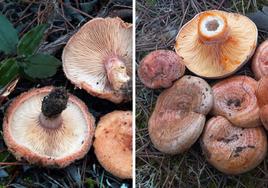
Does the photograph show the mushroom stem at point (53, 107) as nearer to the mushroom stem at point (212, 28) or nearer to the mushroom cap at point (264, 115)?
the mushroom stem at point (212, 28)

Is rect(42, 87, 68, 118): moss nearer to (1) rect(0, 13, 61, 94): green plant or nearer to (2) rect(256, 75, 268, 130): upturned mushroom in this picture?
(1) rect(0, 13, 61, 94): green plant

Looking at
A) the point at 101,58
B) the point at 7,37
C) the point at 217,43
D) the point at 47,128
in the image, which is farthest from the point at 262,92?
the point at 7,37

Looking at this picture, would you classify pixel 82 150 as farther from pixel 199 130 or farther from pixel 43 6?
pixel 43 6

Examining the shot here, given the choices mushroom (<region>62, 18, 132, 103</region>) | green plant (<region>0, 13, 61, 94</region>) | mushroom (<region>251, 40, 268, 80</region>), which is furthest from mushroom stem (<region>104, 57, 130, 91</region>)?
mushroom (<region>251, 40, 268, 80</region>)

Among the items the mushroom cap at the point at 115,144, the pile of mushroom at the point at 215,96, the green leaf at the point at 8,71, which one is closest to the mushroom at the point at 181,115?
the pile of mushroom at the point at 215,96

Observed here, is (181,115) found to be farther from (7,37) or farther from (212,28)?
(7,37)

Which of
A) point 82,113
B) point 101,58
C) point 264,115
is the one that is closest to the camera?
point 264,115
